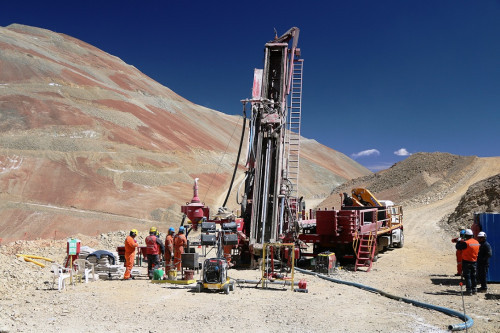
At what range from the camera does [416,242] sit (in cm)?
2448

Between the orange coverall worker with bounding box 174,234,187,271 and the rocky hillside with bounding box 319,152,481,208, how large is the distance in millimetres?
30073

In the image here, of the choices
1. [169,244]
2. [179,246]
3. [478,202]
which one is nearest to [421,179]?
[478,202]

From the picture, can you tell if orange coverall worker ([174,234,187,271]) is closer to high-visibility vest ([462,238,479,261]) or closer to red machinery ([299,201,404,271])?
red machinery ([299,201,404,271])

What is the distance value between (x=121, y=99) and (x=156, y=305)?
53207mm

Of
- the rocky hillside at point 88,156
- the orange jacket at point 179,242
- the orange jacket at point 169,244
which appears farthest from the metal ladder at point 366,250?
the rocky hillside at point 88,156

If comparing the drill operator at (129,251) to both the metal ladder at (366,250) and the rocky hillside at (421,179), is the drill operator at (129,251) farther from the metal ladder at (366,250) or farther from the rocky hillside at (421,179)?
the rocky hillside at (421,179)

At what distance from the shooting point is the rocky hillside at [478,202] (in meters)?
25.4

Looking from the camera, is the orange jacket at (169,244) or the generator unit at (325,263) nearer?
the orange jacket at (169,244)

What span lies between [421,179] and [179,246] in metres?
38.0

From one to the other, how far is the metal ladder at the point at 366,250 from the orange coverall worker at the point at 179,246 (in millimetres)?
5992

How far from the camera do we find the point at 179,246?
13578 mm

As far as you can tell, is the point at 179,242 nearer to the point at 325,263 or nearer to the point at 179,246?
the point at 179,246

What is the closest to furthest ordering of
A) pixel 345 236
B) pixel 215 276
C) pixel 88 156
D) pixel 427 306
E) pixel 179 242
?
1. pixel 427 306
2. pixel 215 276
3. pixel 179 242
4. pixel 345 236
5. pixel 88 156

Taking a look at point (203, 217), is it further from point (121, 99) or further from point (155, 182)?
point (121, 99)
